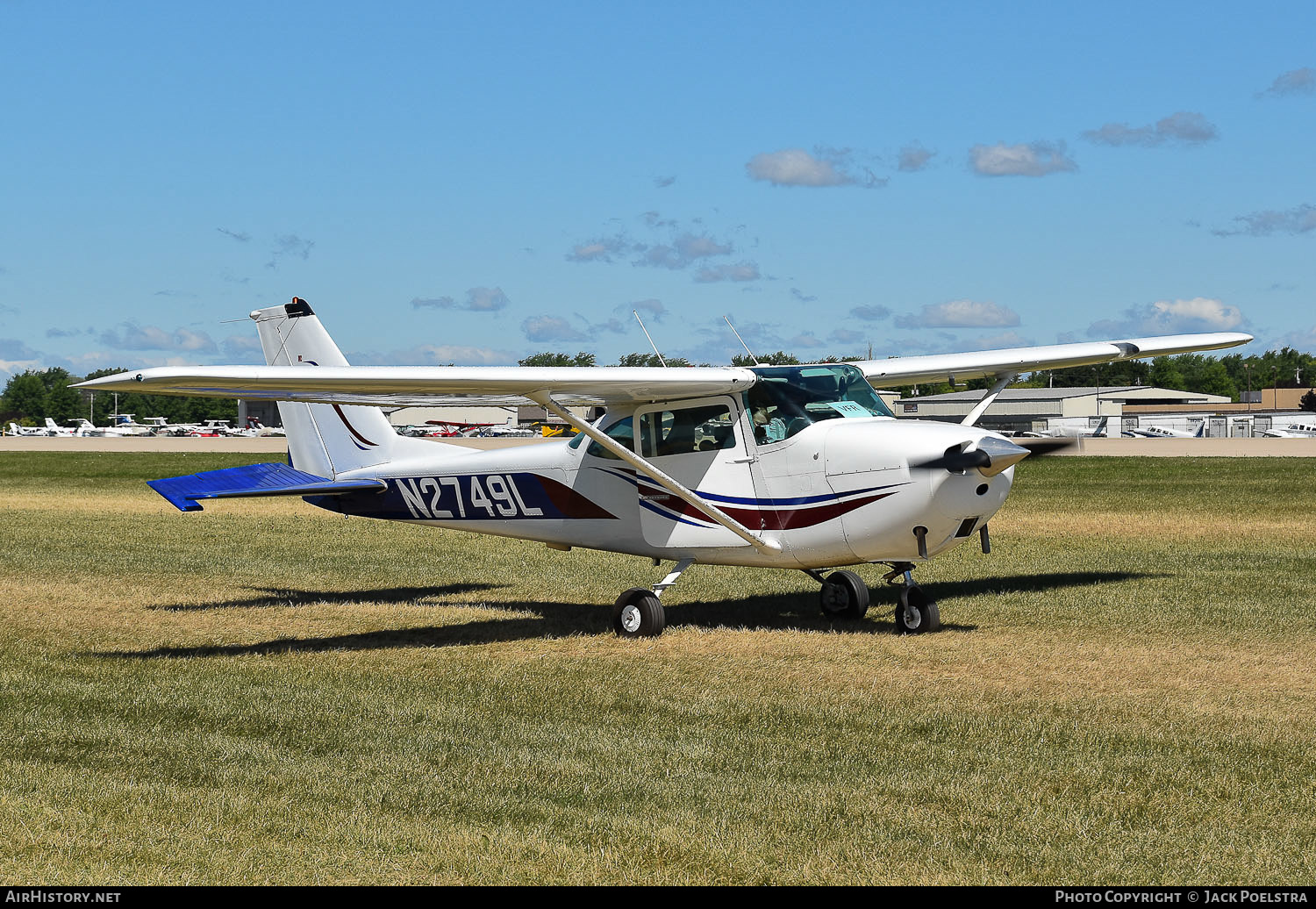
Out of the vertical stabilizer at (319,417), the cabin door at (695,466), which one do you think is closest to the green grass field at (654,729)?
the cabin door at (695,466)

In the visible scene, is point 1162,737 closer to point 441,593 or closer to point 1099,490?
point 441,593

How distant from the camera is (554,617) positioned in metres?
12.5

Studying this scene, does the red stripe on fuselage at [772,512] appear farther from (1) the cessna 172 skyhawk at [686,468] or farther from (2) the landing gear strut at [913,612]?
(2) the landing gear strut at [913,612]

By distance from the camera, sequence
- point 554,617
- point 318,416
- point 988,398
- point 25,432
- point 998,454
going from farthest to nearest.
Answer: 1. point 25,432
2. point 318,416
3. point 988,398
4. point 554,617
5. point 998,454

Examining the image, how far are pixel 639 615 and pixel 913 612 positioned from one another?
7.60 feet

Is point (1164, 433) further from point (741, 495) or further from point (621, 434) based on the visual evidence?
point (741, 495)

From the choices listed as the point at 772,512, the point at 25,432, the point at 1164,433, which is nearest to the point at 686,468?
the point at 772,512

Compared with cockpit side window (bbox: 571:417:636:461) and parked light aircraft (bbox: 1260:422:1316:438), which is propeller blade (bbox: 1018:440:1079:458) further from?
parked light aircraft (bbox: 1260:422:1316:438)

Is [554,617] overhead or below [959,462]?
below

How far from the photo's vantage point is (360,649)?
10.7 metres

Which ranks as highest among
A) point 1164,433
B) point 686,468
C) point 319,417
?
point 319,417

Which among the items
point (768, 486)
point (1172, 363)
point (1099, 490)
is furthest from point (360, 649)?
point (1172, 363)

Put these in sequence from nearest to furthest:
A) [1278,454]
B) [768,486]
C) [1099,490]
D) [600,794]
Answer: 1. [600,794]
2. [768,486]
3. [1099,490]
4. [1278,454]

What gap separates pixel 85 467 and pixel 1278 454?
41585 millimetres
